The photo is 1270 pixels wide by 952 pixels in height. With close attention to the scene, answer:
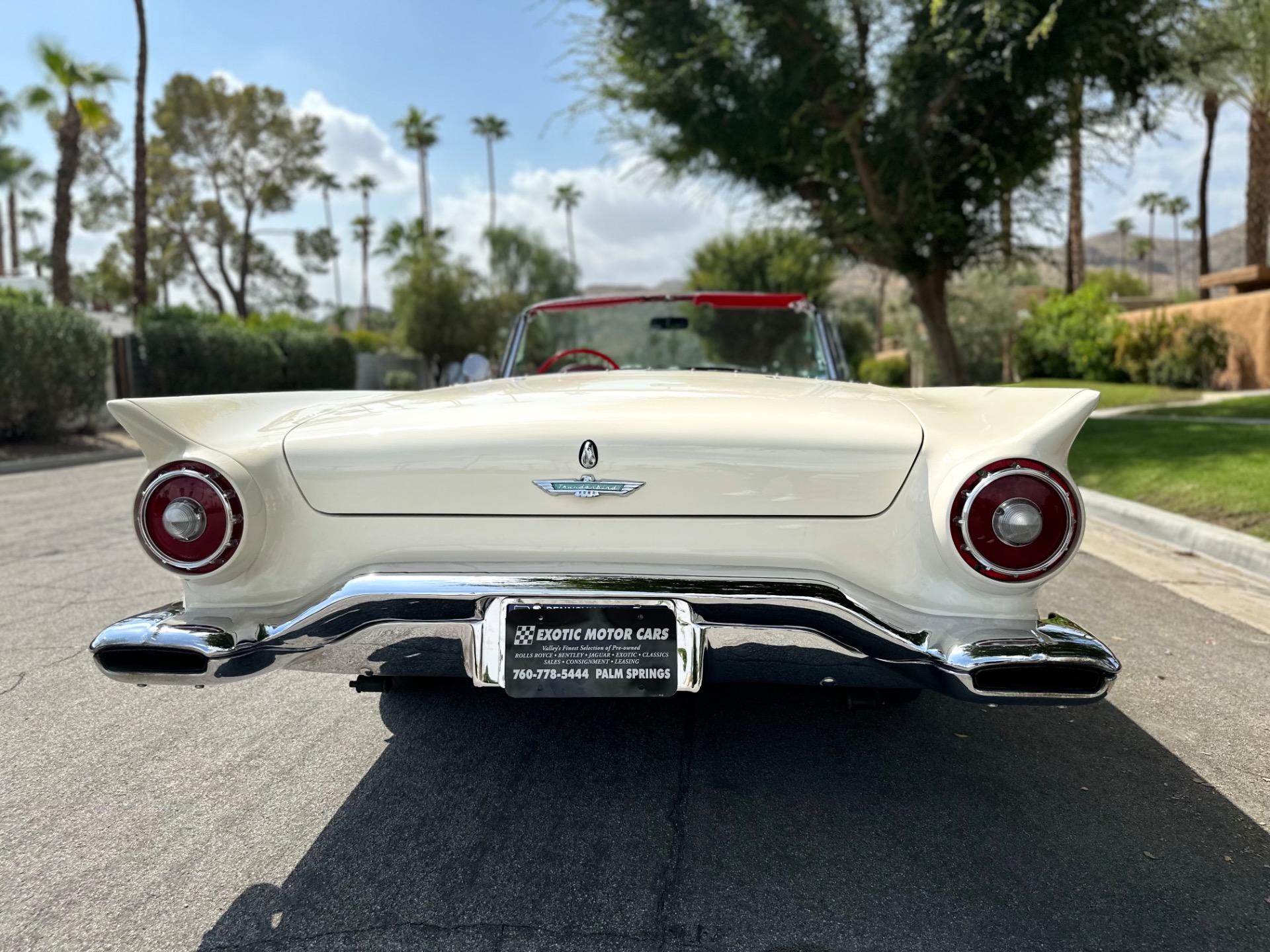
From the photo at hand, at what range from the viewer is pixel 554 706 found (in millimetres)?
3168

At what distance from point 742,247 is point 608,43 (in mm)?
19429

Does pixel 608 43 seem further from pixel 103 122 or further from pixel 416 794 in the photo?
pixel 103 122

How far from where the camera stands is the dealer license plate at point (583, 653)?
83.0 inches

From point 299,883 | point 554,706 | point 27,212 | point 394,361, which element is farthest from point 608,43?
point 27,212

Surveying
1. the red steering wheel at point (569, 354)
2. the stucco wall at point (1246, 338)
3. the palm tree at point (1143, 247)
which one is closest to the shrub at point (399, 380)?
the stucco wall at point (1246, 338)

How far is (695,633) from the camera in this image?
2.09 meters

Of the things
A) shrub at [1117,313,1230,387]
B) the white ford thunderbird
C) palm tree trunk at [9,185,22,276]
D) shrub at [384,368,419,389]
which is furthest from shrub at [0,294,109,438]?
Answer: palm tree trunk at [9,185,22,276]

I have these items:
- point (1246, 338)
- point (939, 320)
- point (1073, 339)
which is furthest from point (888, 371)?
point (939, 320)

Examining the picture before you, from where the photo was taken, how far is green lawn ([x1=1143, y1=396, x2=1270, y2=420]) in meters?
12.3

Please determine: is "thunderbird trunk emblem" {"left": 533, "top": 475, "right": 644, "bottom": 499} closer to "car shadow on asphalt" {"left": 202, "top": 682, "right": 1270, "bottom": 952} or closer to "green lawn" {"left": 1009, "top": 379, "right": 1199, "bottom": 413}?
"car shadow on asphalt" {"left": 202, "top": 682, "right": 1270, "bottom": 952}

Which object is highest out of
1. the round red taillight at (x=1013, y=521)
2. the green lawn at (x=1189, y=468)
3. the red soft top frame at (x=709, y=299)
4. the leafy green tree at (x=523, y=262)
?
the leafy green tree at (x=523, y=262)

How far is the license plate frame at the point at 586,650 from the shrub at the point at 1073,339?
2317 cm

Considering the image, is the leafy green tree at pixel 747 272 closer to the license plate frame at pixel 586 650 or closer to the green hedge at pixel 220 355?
the green hedge at pixel 220 355

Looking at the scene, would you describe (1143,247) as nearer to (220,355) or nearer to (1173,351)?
(1173,351)
